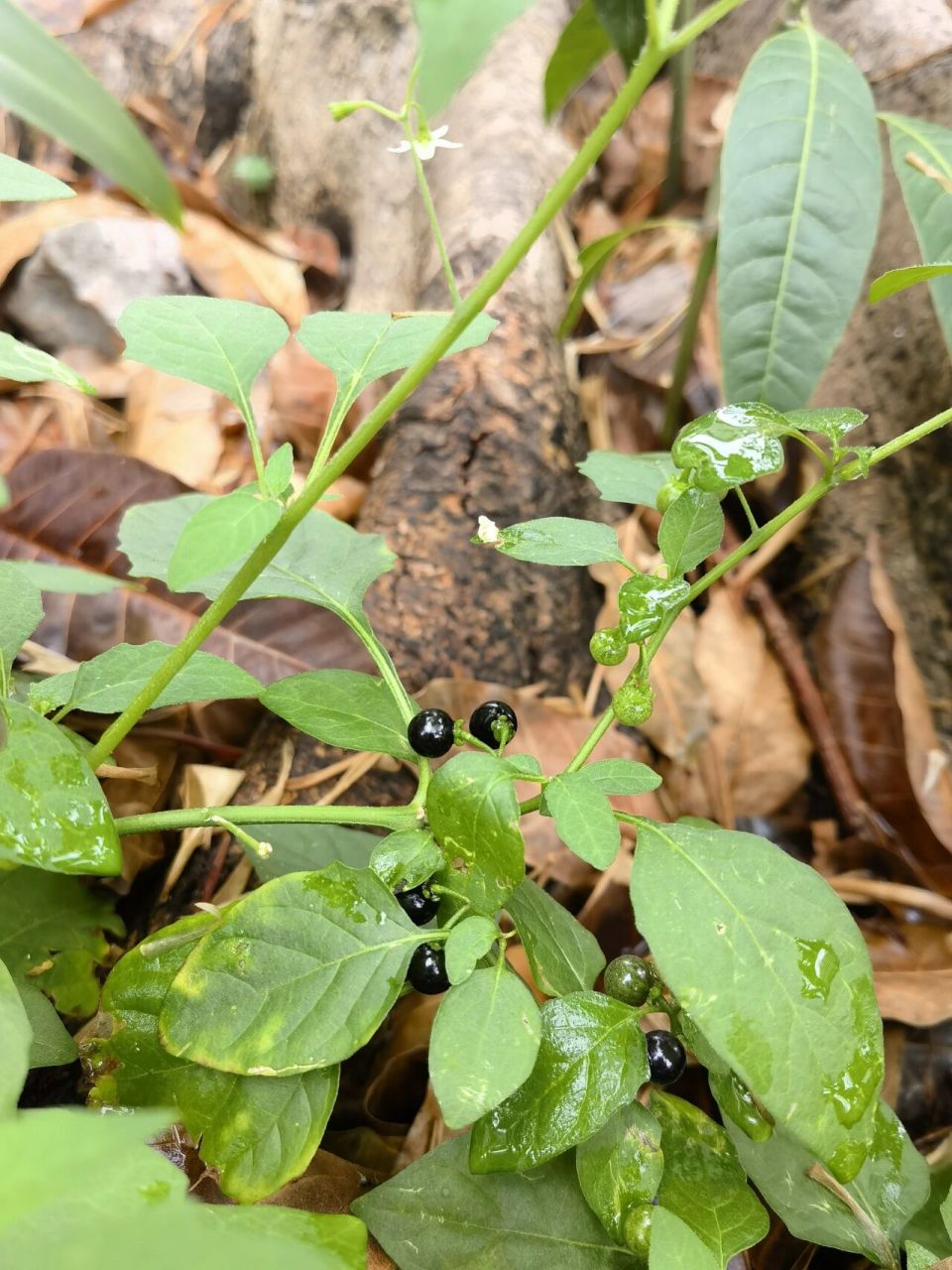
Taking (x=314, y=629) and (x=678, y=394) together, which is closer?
(x=314, y=629)

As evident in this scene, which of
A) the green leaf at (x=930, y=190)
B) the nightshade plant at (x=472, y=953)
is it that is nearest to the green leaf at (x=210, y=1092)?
the nightshade plant at (x=472, y=953)

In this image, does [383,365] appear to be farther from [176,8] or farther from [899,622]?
[176,8]

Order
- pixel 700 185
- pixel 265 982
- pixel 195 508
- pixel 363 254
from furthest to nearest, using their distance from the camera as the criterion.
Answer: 1. pixel 700 185
2. pixel 363 254
3. pixel 195 508
4. pixel 265 982

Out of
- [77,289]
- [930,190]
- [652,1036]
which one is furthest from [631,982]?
[77,289]

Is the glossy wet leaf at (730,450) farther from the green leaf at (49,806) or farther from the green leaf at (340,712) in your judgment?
the green leaf at (49,806)

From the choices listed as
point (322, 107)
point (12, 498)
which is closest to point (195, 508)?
point (12, 498)

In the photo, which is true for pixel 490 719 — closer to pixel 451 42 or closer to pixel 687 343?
pixel 451 42
